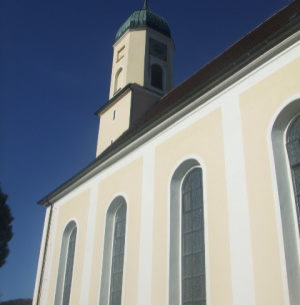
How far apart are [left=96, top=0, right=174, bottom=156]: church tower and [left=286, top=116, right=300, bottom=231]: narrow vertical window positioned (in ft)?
→ 34.2

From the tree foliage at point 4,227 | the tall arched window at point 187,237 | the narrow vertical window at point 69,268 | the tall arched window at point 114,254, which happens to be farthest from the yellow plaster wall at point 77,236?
the tree foliage at point 4,227

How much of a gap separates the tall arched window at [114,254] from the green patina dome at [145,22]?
11863mm

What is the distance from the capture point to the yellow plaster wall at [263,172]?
668 cm

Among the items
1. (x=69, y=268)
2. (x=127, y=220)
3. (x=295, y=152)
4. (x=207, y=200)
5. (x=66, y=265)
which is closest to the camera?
(x=295, y=152)

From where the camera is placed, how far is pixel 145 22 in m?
20.9

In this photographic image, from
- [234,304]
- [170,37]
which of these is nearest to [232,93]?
[234,304]

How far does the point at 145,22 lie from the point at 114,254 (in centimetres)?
1341

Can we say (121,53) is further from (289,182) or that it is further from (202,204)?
(289,182)

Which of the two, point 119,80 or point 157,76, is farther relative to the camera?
point 119,80

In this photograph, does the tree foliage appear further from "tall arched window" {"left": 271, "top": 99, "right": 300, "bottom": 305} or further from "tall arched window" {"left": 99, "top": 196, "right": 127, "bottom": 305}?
"tall arched window" {"left": 271, "top": 99, "right": 300, "bottom": 305}

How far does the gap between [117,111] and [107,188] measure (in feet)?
22.3

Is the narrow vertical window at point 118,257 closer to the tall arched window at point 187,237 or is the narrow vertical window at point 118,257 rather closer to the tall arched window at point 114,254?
the tall arched window at point 114,254

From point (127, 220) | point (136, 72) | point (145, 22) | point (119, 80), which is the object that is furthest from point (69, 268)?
point (145, 22)

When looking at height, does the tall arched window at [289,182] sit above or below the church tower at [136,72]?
below
